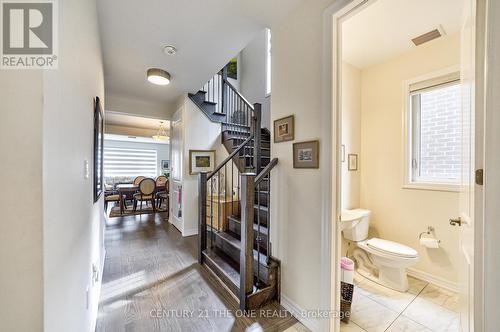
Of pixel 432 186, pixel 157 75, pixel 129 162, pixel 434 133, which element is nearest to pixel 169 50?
pixel 157 75

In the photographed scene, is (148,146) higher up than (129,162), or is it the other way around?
(148,146)

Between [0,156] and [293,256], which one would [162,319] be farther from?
[0,156]

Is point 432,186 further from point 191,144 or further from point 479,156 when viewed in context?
point 191,144

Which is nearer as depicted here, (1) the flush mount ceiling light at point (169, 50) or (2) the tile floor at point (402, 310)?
(2) the tile floor at point (402, 310)

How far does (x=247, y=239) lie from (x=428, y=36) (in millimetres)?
2829

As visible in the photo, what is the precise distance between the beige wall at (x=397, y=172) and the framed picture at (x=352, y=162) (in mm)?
123

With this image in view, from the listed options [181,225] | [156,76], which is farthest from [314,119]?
[181,225]

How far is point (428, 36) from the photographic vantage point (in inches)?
81.6

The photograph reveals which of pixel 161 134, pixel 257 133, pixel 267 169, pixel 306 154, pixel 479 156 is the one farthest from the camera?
pixel 161 134

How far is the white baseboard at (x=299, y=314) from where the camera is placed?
4.85ft

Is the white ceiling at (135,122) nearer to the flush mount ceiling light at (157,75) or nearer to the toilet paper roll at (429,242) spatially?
the flush mount ceiling light at (157,75)

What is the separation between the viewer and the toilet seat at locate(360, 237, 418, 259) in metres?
1.95

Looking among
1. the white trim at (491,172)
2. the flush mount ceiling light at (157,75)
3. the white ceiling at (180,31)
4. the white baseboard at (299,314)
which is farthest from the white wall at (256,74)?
the white trim at (491,172)

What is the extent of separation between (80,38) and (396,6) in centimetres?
244
